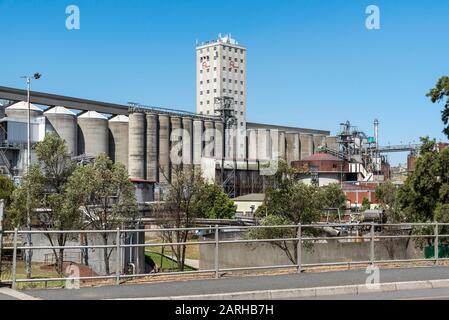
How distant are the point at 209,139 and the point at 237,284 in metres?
124

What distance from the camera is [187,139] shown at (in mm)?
133375

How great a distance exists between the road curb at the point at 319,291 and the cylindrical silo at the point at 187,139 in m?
115

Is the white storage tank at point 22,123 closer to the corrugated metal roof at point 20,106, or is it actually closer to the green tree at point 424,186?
the corrugated metal roof at point 20,106

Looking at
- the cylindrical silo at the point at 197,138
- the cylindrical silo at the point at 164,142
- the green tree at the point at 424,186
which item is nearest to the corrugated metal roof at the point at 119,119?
the cylindrical silo at the point at 164,142

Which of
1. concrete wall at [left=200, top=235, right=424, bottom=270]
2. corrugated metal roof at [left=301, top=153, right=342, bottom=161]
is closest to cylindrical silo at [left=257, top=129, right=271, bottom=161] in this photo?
corrugated metal roof at [left=301, top=153, right=342, bottom=161]

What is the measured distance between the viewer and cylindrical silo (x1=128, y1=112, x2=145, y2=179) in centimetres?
12306

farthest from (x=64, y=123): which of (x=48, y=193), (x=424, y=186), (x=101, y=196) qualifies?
(x=424, y=186)

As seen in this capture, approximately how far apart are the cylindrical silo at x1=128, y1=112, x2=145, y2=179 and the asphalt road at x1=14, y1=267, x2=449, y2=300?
107771 mm

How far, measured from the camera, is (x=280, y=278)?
51.2ft

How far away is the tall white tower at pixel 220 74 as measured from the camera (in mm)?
188375

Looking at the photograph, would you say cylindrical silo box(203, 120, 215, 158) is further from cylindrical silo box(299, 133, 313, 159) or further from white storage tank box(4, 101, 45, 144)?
white storage tank box(4, 101, 45, 144)
